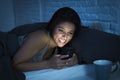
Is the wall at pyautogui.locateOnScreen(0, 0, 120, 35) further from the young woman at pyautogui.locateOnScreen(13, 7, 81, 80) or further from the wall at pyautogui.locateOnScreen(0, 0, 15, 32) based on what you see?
the young woman at pyautogui.locateOnScreen(13, 7, 81, 80)

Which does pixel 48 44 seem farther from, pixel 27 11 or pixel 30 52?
pixel 27 11

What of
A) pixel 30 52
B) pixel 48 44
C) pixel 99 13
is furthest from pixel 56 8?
pixel 30 52

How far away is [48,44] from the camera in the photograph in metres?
1.34

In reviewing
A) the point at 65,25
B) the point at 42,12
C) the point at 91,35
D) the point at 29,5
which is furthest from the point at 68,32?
the point at 29,5

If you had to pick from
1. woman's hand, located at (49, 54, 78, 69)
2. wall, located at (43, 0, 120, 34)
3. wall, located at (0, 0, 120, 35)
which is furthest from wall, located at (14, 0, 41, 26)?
woman's hand, located at (49, 54, 78, 69)

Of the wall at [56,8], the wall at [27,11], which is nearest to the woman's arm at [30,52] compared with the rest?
the wall at [56,8]

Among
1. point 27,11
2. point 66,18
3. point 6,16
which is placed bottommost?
point 6,16

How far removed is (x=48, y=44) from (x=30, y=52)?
0.13 meters

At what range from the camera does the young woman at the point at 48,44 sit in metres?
1.19

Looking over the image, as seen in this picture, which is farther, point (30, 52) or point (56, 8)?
point (56, 8)

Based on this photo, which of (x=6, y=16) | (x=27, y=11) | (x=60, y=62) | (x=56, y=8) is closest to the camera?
(x=60, y=62)

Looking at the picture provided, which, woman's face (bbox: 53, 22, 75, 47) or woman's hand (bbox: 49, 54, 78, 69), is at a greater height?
woman's face (bbox: 53, 22, 75, 47)

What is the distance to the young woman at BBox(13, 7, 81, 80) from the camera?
1188 millimetres

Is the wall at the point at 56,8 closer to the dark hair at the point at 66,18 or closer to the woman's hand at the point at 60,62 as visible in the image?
the dark hair at the point at 66,18
